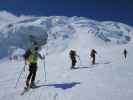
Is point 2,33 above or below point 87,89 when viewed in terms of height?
above

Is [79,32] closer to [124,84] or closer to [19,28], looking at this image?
[19,28]

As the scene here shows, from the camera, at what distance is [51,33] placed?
142375 mm

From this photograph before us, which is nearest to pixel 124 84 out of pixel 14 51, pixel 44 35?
pixel 14 51

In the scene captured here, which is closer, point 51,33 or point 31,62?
point 31,62

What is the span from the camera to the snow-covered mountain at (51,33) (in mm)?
119625

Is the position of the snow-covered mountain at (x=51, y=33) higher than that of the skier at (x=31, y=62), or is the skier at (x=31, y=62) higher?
the snow-covered mountain at (x=51, y=33)

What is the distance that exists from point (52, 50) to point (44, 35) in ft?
85.2

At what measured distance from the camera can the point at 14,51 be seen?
110 m

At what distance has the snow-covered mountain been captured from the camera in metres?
120

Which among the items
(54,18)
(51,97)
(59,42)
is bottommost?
(51,97)

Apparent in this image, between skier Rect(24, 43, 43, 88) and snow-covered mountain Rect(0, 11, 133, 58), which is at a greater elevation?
snow-covered mountain Rect(0, 11, 133, 58)

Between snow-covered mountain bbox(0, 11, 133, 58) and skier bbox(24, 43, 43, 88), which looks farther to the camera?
snow-covered mountain bbox(0, 11, 133, 58)

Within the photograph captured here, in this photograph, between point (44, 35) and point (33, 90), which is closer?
point (33, 90)

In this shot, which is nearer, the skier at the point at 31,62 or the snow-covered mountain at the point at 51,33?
the skier at the point at 31,62
